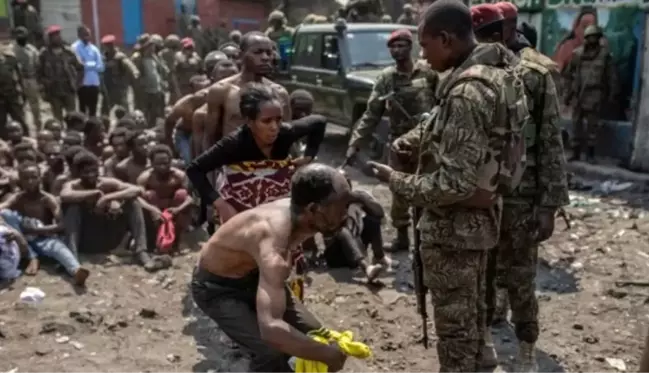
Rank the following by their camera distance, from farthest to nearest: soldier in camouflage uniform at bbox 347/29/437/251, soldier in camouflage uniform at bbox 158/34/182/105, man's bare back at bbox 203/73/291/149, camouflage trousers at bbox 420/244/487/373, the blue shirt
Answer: soldier in camouflage uniform at bbox 158/34/182/105 → the blue shirt → soldier in camouflage uniform at bbox 347/29/437/251 → man's bare back at bbox 203/73/291/149 → camouflage trousers at bbox 420/244/487/373

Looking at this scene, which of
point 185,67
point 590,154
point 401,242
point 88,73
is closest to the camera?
point 401,242

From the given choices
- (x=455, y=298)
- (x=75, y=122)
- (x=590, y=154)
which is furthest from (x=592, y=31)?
(x=455, y=298)

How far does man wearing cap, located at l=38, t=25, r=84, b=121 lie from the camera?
11.6 meters

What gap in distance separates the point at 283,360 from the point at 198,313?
7.92 feet

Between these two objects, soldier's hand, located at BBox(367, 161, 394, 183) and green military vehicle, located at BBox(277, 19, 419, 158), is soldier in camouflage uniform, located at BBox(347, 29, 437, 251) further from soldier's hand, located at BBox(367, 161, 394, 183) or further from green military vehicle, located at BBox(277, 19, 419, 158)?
green military vehicle, located at BBox(277, 19, 419, 158)

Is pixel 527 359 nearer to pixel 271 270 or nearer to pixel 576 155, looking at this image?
pixel 271 270

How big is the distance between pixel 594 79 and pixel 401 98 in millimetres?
4579

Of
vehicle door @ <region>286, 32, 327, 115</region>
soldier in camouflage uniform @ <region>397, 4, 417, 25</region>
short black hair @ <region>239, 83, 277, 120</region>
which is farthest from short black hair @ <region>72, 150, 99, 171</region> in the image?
soldier in camouflage uniform @ <region>397, 4, 417, 25</region>

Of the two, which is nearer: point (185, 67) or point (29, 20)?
point (185, 67)

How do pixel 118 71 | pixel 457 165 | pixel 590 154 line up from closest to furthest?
pixel 457 165 < pixel 590 154 < pixel 118 71

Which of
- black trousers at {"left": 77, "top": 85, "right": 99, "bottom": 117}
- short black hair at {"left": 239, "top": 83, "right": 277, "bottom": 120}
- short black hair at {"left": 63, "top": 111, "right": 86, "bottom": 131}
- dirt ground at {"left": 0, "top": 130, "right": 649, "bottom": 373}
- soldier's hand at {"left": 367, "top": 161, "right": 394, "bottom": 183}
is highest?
short black hair at {"left": 239, "top": 83, "right": 277, "bottom": 120}

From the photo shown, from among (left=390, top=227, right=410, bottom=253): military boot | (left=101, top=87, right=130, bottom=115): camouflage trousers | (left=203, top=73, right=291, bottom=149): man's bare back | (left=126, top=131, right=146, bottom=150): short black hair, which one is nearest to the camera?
(left=203, top=73, right=291, bottom=149): man's bare back

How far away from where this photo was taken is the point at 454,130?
2998 millimetres

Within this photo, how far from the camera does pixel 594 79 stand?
9.72 metres
